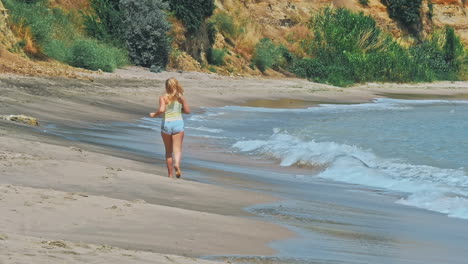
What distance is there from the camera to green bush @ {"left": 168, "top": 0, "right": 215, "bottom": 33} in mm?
38469

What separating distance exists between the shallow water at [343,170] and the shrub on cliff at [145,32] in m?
7.16

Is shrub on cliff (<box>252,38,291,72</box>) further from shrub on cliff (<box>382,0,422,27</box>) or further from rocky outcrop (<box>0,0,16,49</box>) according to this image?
rocky outcrop (<box>0,0,16,49</box>)

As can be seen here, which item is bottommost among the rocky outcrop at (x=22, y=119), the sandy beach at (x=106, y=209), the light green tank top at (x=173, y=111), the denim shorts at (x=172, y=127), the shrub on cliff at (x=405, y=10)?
the rocky outcrop at (x=22, y=119)

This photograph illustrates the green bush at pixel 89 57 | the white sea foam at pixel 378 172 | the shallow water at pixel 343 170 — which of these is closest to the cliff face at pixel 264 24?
the green bush at pixel 89 57

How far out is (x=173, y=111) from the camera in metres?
11.6

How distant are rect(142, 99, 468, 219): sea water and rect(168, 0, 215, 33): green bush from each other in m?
9.75

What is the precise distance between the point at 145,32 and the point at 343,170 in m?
21.1

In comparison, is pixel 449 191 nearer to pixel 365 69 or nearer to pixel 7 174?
pixel 7 174

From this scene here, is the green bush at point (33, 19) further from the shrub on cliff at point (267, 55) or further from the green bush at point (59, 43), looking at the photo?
the shrub on cliff at point (267, 55)

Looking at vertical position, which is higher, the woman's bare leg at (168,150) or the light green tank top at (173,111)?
the light green tank top at (173,111)

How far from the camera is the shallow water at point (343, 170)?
7.62 meters

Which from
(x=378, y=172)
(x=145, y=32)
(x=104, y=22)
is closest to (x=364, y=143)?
(x=378, y=172)

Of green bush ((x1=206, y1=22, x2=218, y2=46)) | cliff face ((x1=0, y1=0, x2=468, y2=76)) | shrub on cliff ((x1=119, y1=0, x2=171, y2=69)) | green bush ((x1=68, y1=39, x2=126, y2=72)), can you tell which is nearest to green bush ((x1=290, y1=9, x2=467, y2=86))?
cliff face ((x1=0, y1=0, x2=468, y2=76))

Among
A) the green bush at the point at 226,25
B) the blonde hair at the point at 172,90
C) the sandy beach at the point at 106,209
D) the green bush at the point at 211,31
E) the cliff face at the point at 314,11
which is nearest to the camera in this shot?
the sandy beach at the point at 106,209
